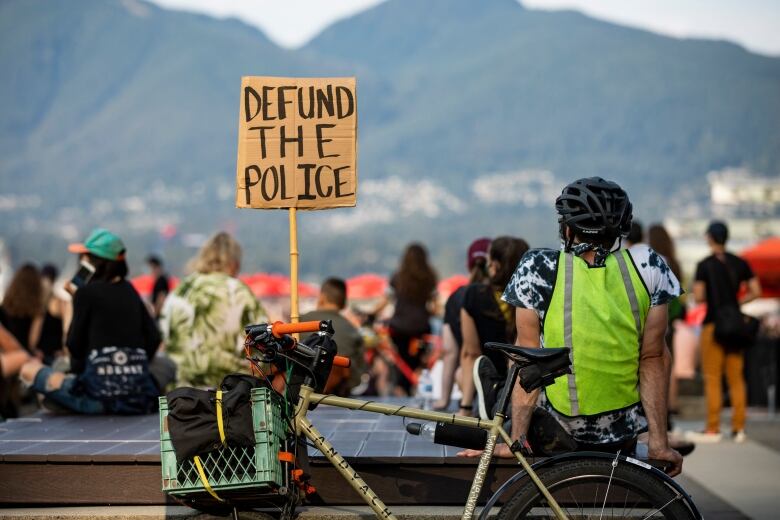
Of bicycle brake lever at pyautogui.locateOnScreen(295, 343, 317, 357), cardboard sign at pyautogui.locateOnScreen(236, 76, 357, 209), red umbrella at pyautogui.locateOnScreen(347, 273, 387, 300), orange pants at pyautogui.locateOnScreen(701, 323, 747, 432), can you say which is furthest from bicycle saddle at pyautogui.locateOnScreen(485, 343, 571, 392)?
red umbrella at pyautogui.locateOnScreen(347, 273, 387, 300)

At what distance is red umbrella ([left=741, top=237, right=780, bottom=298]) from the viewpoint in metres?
19.3

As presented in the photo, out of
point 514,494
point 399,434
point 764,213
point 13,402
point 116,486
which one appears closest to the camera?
point 514,494

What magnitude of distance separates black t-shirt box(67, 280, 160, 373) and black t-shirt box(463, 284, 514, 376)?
220 cm

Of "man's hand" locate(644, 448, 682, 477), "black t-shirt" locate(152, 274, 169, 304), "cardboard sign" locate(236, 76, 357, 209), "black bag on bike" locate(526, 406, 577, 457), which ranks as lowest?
"man's hand" locate(644, 448, 682, 477)

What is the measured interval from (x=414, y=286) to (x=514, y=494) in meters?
9.00

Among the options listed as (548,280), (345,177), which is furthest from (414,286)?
(548,280)

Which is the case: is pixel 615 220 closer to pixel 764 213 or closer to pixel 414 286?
pixel 414 286

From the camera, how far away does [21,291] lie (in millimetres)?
13664

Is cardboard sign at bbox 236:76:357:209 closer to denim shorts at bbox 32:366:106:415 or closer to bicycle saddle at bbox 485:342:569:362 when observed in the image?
bicycle saddle at bbox 485:342:569:362

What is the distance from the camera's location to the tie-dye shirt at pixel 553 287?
5062mm

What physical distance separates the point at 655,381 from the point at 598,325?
0.37 metres

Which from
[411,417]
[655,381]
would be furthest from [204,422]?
[655,381]

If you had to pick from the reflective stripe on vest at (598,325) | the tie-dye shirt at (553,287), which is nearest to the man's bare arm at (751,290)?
the tie-dye shirt at (553,287)

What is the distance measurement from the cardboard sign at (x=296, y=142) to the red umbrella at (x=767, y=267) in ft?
45.0
